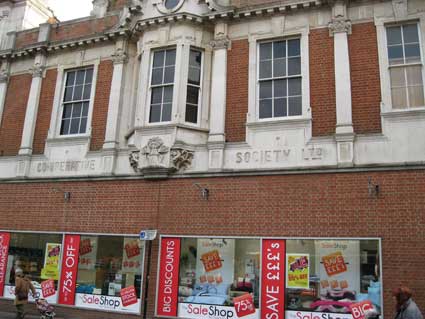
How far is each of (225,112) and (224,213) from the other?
308 centimetres

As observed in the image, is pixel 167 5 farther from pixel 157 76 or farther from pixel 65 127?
pixel 65 127

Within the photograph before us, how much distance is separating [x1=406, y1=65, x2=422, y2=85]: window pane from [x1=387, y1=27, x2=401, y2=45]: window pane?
2.92 feet

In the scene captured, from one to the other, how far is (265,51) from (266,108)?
188cm

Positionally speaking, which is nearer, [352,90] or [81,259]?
[352,90]

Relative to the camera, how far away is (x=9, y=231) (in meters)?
15.2

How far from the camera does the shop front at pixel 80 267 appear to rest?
1312cm

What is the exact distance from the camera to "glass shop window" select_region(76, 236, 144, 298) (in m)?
13.2

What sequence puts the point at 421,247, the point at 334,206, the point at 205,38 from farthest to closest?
the point at 205,38, the point at 334,206, the point at 421,247

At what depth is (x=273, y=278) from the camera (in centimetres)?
1147

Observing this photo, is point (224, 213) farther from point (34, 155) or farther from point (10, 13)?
point (10, 13)

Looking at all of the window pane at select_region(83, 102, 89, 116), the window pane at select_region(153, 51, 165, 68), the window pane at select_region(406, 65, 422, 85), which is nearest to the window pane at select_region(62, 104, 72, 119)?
→ the window pane at select_region(83, 102, 89, 116)

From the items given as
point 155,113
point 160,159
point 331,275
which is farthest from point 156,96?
point 331,275

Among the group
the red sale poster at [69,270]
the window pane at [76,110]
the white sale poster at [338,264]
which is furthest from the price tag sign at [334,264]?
the window pane at [76,110]

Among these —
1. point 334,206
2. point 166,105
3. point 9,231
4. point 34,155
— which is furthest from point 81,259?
point 334,206
